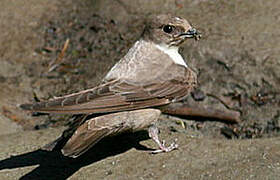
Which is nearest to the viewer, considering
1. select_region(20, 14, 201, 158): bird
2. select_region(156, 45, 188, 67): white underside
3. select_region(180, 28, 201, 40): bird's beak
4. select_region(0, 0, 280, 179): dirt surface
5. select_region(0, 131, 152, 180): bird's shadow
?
select_region(20, 14, 201, 158): bird

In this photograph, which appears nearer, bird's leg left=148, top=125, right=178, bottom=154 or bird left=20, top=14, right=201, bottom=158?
bird left=20, top=14, right=201, bottom=158

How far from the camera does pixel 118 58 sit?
7273 mm

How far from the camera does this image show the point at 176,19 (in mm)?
5500

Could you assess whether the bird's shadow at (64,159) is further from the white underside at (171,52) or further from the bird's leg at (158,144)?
the white underside at (171,52)

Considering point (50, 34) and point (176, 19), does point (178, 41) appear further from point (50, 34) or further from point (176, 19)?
point (50, 34)

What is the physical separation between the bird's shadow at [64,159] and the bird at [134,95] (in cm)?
29

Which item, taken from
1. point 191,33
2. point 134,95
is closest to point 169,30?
point 191,33

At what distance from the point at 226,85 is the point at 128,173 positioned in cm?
237

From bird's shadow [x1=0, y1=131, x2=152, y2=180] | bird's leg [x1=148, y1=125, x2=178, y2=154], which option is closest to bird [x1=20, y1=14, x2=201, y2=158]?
bird's leg [x1=148, y1=125, x2=178, y2=154]

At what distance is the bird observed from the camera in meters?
4.78

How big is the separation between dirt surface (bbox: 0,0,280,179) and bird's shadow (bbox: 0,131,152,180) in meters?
0.01

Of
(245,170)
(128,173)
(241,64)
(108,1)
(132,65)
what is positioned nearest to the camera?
(245,170)

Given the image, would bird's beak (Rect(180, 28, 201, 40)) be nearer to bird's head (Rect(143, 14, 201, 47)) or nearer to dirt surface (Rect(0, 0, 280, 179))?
bird's head (Rect(143, 14, 201, 47))

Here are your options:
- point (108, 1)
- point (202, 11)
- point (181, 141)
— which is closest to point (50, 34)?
point (108, 1)
